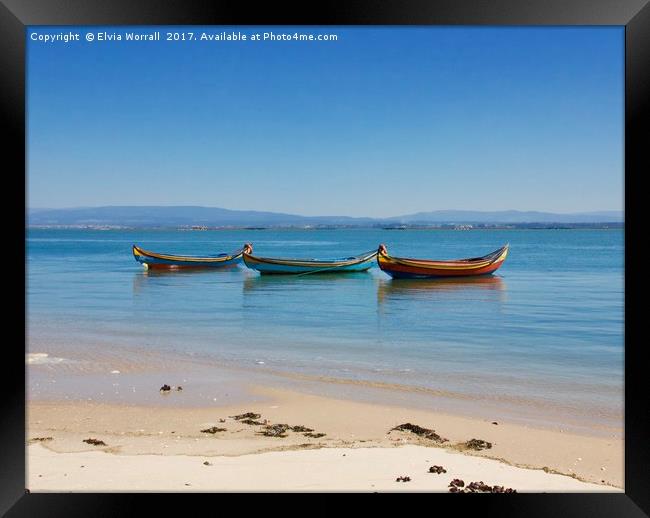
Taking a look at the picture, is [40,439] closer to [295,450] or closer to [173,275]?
[295,450]

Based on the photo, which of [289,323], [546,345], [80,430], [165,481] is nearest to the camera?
[165,481]

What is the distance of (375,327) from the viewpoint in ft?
32.2

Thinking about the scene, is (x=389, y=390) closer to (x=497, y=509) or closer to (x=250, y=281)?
(x=497, y=509)

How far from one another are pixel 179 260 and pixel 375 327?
11511 millimetres

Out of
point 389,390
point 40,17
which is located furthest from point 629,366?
point 389,390

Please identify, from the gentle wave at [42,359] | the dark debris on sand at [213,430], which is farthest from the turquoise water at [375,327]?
the dark debris on sand at [213,430]

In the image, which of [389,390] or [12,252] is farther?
[389,390]

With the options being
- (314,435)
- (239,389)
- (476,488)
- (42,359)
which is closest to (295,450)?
(314,435)

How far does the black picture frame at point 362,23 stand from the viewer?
2.50 meters

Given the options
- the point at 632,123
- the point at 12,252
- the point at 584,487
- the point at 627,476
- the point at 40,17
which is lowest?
the point at 584,487

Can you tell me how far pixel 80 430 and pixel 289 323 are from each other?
5.90m

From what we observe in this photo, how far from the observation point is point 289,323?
9883mm

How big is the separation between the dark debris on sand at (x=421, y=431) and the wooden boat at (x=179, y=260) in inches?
627

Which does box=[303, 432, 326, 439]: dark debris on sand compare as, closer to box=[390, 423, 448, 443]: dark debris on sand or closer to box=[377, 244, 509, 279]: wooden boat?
box=[390, 423, 448, 443]: dark debris on sand
